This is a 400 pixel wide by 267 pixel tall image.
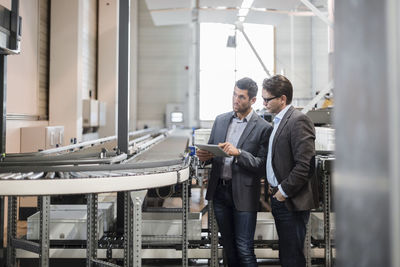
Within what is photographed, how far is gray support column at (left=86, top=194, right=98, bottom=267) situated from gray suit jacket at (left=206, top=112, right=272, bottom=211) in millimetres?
763

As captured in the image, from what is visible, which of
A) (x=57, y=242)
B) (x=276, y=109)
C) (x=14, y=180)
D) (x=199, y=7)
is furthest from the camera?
(x=199, y=7)

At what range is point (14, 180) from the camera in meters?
1.50

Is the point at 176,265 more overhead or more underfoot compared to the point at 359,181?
more underfoot

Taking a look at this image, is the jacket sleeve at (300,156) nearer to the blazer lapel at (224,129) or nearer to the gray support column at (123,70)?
the blazer lapel at (224,129)

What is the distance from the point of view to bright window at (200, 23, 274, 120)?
30.6ft

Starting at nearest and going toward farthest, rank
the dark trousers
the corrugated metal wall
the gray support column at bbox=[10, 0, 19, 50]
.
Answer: the dark trousers → the gray support column at bbox=[10, 0, 19, 50] → the corrugated metal wall

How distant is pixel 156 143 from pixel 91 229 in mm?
1890

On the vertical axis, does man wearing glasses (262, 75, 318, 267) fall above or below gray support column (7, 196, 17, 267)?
above

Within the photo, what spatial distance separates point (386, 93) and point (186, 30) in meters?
9.82

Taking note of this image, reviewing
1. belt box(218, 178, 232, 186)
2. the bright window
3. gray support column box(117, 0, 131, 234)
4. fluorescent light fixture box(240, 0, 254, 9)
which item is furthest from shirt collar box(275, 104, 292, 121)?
the bright window

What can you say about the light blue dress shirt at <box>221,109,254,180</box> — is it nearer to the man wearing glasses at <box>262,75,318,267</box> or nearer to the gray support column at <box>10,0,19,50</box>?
the man wearing glasses at <box>262,75,318,267</box>

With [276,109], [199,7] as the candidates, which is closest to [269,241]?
[276,109]

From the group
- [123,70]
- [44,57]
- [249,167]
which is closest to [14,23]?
[123,70]

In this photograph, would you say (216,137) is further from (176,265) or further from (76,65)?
(76,65)
